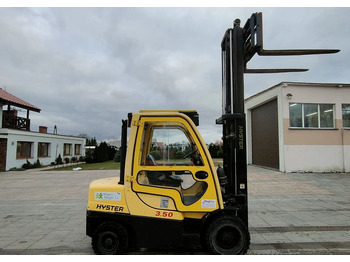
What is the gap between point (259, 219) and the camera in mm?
5824

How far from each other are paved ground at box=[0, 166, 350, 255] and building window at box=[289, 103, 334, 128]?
15.8ft

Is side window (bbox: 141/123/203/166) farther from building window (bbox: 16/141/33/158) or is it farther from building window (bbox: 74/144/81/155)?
building window (bbox: 74/144/81/155)

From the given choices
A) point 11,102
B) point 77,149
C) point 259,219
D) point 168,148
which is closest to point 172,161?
point 168,148

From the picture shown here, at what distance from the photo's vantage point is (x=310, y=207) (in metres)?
6.91

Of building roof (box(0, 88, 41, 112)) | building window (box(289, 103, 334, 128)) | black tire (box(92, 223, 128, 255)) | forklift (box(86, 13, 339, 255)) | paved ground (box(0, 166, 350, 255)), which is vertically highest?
building roof (box(0, 88, 41, 112))

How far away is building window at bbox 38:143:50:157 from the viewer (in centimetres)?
2294

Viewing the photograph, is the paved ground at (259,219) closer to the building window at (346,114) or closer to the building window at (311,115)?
the building window at (311,115)

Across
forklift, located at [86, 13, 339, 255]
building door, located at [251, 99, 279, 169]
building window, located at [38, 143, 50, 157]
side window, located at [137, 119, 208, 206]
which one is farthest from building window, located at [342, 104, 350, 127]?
building window, located at [38, 143, 50, 157]

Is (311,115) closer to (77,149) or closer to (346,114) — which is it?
(346,114)

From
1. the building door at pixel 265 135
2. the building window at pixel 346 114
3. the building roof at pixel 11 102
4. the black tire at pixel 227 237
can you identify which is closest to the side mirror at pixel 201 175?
the black tire at pixel 227 237

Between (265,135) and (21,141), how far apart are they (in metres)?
19.2

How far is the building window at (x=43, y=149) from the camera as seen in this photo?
22936 mm

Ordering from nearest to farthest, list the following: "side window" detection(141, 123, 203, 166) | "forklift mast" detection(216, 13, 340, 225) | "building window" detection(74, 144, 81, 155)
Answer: "side window" detection(141, 123, 203, 166) → "forklift mast" detection(216, 13, 340, 225) → "building window" detection(74, 144, 81, 155)

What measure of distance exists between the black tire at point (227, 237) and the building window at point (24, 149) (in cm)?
2074
